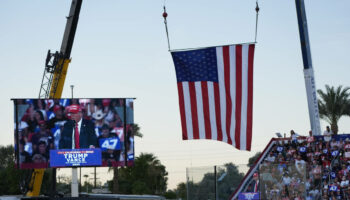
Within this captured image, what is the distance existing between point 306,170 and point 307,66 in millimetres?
10830

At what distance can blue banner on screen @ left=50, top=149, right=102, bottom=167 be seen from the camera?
32.4 m

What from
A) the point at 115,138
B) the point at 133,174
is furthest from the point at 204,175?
the point at 133,174

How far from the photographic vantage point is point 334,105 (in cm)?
4444

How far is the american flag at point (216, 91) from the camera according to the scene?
21062mm

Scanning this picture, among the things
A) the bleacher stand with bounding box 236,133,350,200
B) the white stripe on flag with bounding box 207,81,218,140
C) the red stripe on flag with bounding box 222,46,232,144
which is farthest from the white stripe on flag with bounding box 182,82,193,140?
the bleacher stand with bounding box 236,133,350,200

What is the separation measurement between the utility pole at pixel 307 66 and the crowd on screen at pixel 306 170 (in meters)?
1.35

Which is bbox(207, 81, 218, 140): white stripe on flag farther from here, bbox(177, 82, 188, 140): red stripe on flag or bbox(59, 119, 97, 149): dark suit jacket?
bbox(59, 119, 97, 149): dark suit jacket

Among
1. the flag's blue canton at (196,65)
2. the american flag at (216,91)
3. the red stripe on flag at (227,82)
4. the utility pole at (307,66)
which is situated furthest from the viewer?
the utility pole at (307,66)

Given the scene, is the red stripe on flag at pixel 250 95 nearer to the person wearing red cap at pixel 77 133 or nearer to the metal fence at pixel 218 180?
the metal fence at pixel 218 180

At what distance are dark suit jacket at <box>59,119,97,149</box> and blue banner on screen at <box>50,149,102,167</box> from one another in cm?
47

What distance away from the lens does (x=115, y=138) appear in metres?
34.0

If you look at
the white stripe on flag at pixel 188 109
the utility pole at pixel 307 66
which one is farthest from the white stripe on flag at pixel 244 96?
the utility pole at pixel 307 66

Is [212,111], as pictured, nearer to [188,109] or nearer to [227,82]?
[188,109]

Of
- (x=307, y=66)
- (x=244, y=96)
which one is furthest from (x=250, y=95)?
(x=307, y=66)
